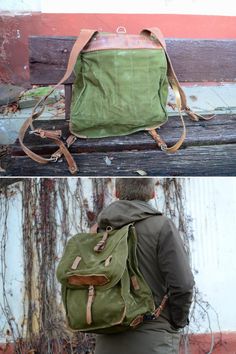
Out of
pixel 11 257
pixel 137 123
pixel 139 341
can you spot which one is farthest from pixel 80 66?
pixel 11 257

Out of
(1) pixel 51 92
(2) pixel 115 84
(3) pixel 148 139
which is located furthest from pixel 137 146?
(1) pixel 51 92

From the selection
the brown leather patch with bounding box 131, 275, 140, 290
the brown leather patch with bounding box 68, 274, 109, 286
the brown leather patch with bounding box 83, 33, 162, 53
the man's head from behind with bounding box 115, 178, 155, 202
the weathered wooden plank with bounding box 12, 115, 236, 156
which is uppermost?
the brown leather patch with bounding box 83, 33, 162, 53

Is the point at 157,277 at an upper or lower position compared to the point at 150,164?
lower

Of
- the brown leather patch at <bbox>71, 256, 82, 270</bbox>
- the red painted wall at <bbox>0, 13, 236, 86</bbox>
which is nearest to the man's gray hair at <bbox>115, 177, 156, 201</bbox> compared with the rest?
the brown leather patch at <bbox>71, 256, 82, 270</bbox>

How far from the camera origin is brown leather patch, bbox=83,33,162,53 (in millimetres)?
2285

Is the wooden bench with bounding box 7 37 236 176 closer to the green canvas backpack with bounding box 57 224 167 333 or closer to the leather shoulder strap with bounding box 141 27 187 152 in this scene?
the leather shoulder strap with bounding box 141 27 187 152

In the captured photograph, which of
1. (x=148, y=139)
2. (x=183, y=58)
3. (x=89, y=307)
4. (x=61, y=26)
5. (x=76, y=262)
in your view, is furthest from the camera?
(x=61, y=26)

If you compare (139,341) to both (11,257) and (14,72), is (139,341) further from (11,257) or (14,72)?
(14,72)

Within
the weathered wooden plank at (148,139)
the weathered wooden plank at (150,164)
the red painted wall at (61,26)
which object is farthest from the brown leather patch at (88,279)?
the red painted wall at (61,26)

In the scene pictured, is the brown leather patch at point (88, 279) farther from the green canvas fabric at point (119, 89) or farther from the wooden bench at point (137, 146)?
the green canvas fabric at point (119, 89)

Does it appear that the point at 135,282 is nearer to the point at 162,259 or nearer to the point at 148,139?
the point at 162,259

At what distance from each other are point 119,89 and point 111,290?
2.49 ft

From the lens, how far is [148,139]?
2402mm

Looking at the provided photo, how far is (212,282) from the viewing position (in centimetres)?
373
